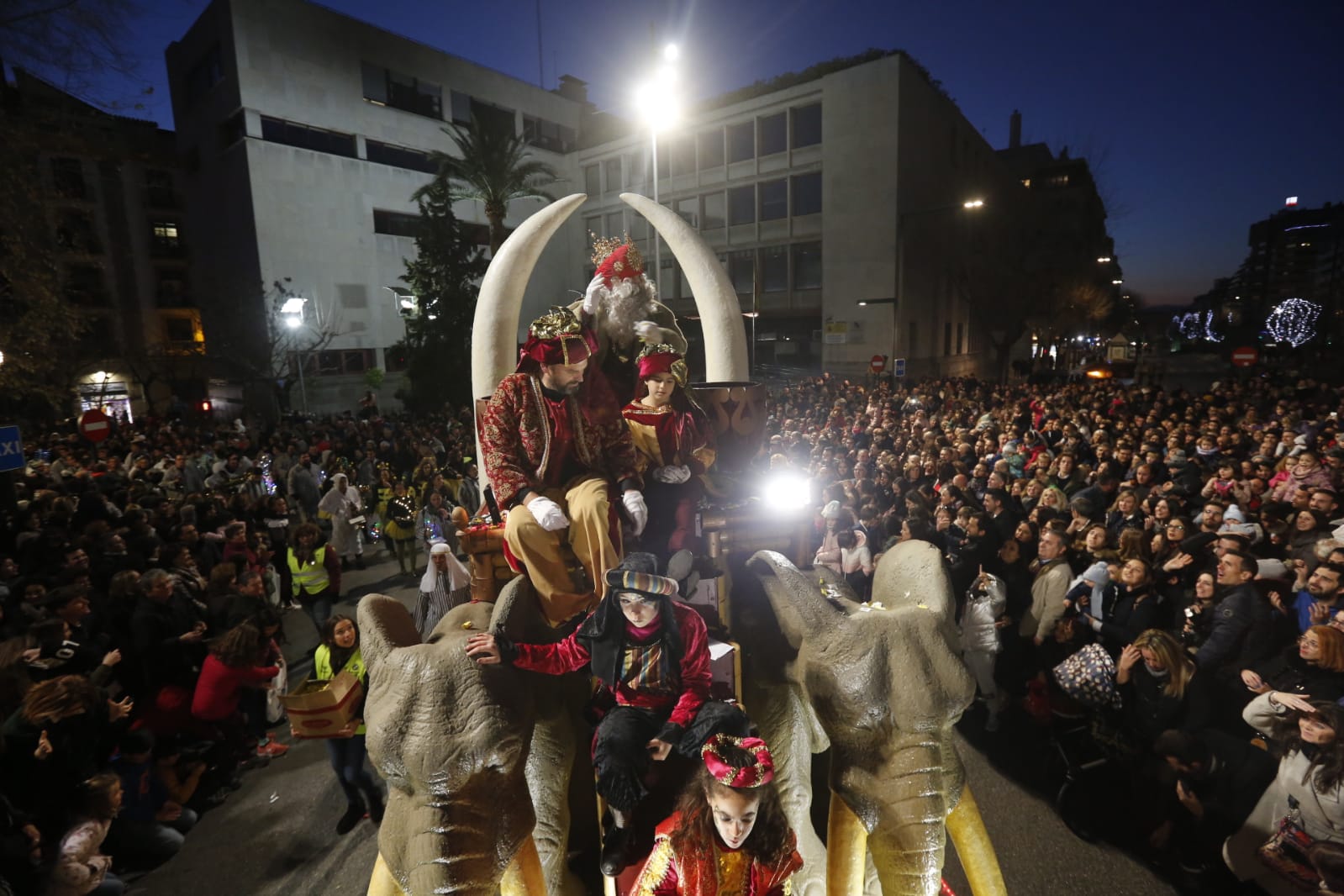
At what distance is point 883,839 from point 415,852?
7.02 feet

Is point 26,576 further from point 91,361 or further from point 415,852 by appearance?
point 91,361

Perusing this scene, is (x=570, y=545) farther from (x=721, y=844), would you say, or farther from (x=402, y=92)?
(x=402, y=92)

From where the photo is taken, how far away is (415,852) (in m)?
2.89

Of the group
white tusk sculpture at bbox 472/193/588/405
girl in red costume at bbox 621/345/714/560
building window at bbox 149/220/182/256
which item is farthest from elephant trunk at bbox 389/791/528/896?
building window at bbox 149/220/182/256

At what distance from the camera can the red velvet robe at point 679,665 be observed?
3.02 meters

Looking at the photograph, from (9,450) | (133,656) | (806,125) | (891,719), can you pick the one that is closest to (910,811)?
(891,719)

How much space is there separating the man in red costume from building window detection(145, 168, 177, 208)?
37.1m

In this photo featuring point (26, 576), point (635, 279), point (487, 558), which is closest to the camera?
point (487, 558)

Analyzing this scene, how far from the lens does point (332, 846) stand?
5.10m

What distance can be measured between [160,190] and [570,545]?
3813cm

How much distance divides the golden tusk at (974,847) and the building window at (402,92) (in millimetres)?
33247

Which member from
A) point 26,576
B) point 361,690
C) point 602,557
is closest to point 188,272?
point 26,576

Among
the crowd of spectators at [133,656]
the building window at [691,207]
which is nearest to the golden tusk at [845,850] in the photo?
the crowd of spectators at [133,656]

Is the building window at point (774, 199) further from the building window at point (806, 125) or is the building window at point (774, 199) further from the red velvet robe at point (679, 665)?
the red velvet robe at point (679, 665)
